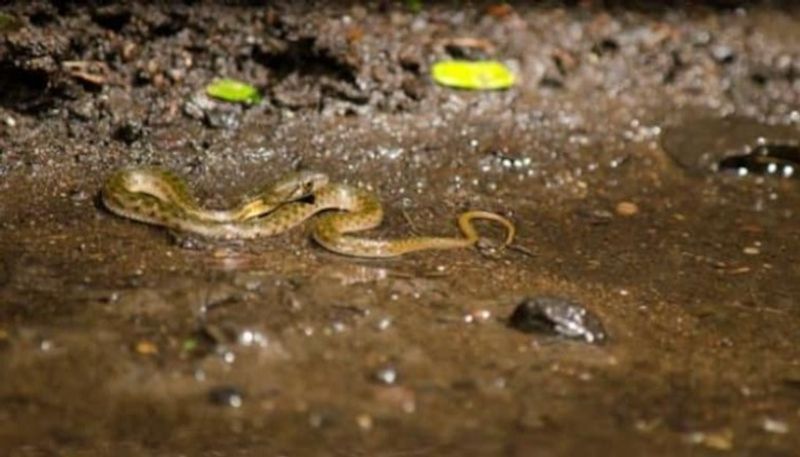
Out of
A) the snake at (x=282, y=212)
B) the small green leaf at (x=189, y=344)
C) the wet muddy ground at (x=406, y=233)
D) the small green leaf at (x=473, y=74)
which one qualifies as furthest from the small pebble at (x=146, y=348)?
the small green leaf at (x=473, y=74)

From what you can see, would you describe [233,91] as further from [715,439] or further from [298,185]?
[715,439]

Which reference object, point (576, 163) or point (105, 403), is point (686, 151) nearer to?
point (576, 163)

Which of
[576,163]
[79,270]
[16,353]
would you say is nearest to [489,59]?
[576,163]

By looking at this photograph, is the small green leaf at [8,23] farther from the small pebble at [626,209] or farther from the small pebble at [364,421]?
the small pebble at [364,421]

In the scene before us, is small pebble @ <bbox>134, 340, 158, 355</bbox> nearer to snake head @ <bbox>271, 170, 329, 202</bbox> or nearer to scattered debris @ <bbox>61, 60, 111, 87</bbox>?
snake head @ <bbox>271, 170, 329, 202</bbox>

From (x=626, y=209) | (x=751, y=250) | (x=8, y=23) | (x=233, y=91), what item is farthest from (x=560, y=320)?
(x=8, y=23)

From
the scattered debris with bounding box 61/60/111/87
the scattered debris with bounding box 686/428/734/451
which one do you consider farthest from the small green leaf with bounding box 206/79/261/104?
the scattered debris with bounding box 686/428/734/451
